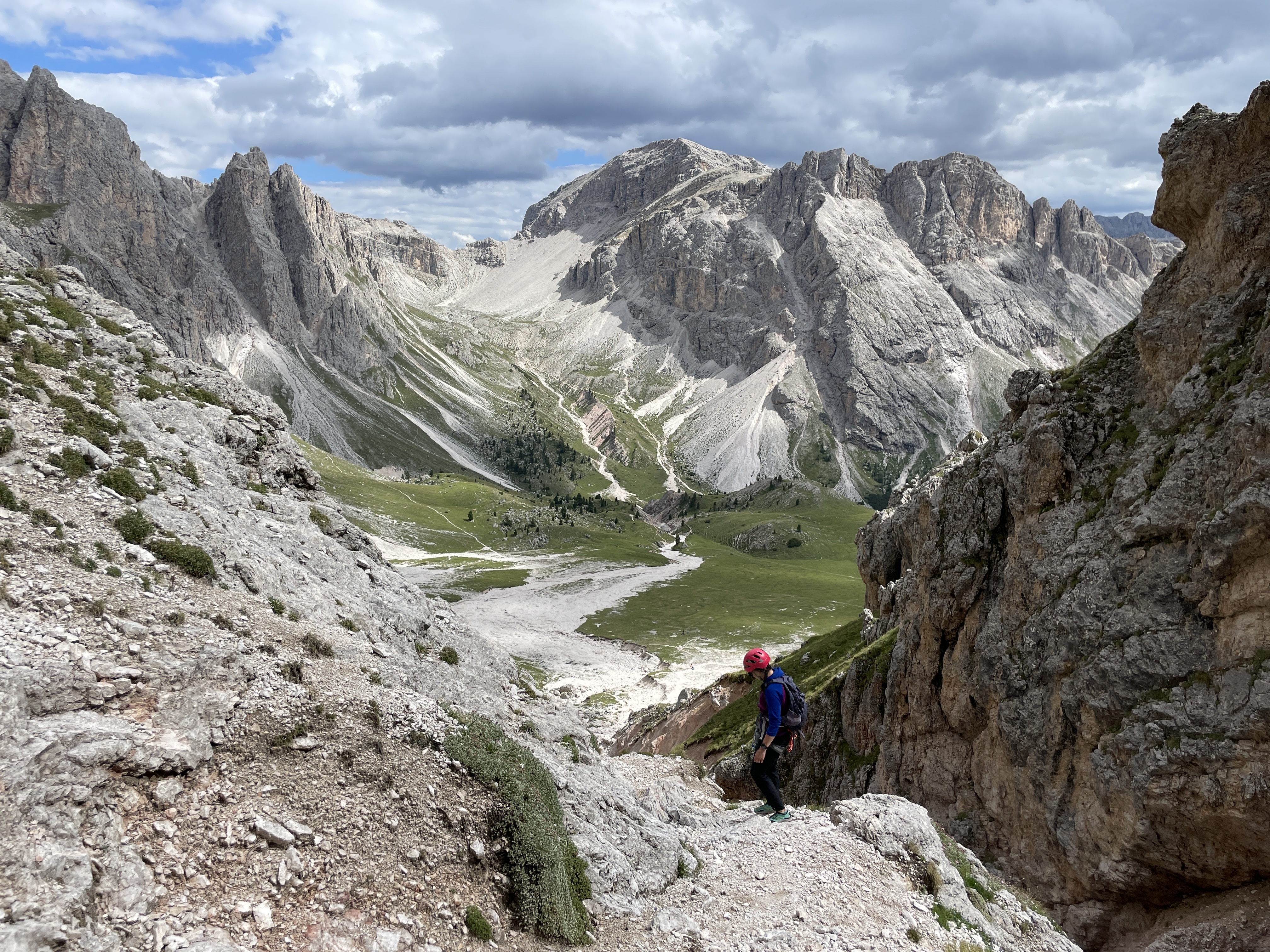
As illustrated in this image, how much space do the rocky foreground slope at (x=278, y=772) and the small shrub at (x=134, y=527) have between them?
54mm

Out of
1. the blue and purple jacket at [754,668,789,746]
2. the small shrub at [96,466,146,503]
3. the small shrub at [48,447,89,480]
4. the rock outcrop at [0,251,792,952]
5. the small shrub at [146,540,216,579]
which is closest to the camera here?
the rock outcrop at [0,251,792,952]

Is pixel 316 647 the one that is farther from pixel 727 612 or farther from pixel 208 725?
pixel 727 612

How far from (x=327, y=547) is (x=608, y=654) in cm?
10489

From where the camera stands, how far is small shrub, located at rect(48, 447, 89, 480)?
1667 cm

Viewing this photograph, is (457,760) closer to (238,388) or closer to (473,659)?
(473,659)

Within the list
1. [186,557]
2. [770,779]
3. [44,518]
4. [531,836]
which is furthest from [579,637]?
[44,518]

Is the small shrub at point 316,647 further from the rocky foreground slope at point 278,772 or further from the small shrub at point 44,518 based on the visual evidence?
the small shrub at point 44,518

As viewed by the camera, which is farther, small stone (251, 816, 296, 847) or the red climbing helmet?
the red climbing helmet

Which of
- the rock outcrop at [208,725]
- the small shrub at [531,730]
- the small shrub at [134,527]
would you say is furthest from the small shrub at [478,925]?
the small shrub at [134,527]

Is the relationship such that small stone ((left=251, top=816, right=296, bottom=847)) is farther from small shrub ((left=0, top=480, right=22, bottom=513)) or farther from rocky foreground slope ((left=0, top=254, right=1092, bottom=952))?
small shrub ((left=0, top=480, right=22, bottom=513))

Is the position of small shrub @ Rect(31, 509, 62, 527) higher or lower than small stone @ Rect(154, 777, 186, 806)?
higher

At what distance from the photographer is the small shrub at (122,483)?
56.6ft

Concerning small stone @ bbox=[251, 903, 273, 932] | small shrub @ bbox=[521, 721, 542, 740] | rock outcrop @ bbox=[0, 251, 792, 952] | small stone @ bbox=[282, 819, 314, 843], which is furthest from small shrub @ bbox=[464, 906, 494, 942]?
small shrub @ bbox=[521, 721, 542, 740]

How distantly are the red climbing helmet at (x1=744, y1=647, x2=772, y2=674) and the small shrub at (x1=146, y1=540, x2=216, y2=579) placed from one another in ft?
42.6
